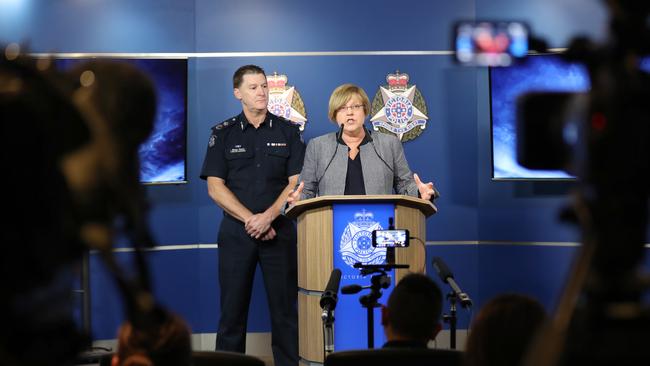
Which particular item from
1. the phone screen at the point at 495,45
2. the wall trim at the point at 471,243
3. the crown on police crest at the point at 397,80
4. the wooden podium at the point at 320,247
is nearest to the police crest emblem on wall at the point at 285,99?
the crown on police crest at the point at 397,80

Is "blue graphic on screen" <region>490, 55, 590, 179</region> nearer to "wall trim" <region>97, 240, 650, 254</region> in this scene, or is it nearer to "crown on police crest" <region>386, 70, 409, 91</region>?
"wall trim" <region>97, 240, 650, 254</region>

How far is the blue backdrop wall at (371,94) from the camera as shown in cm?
717

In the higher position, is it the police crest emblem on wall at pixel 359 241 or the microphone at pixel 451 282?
the police crest emblem on wall at pixel 359 241

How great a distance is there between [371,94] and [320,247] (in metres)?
2.51

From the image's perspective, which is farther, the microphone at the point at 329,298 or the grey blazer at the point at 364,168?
the grey blazer at the point at 364,168

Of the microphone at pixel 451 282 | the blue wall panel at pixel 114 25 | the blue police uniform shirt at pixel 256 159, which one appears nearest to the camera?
the microphone at pixel 451 282

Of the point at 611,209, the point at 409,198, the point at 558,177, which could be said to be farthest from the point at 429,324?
the point at 558,177

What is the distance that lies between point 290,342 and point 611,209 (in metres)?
5.16

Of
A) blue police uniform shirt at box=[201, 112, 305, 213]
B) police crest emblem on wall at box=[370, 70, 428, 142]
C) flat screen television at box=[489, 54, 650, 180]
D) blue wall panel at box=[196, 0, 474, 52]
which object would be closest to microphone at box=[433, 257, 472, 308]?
blue police uniform shirt at box=[201, 112, 305, 213]

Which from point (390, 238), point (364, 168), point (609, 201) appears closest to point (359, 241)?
point (390, 238)

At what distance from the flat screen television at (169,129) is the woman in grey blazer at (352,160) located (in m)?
1.36

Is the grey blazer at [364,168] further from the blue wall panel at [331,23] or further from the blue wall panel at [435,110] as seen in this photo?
the blue wall panel at [331,23]

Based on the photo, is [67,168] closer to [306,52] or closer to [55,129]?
[55,129]

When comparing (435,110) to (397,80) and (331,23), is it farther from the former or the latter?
(331,23)
